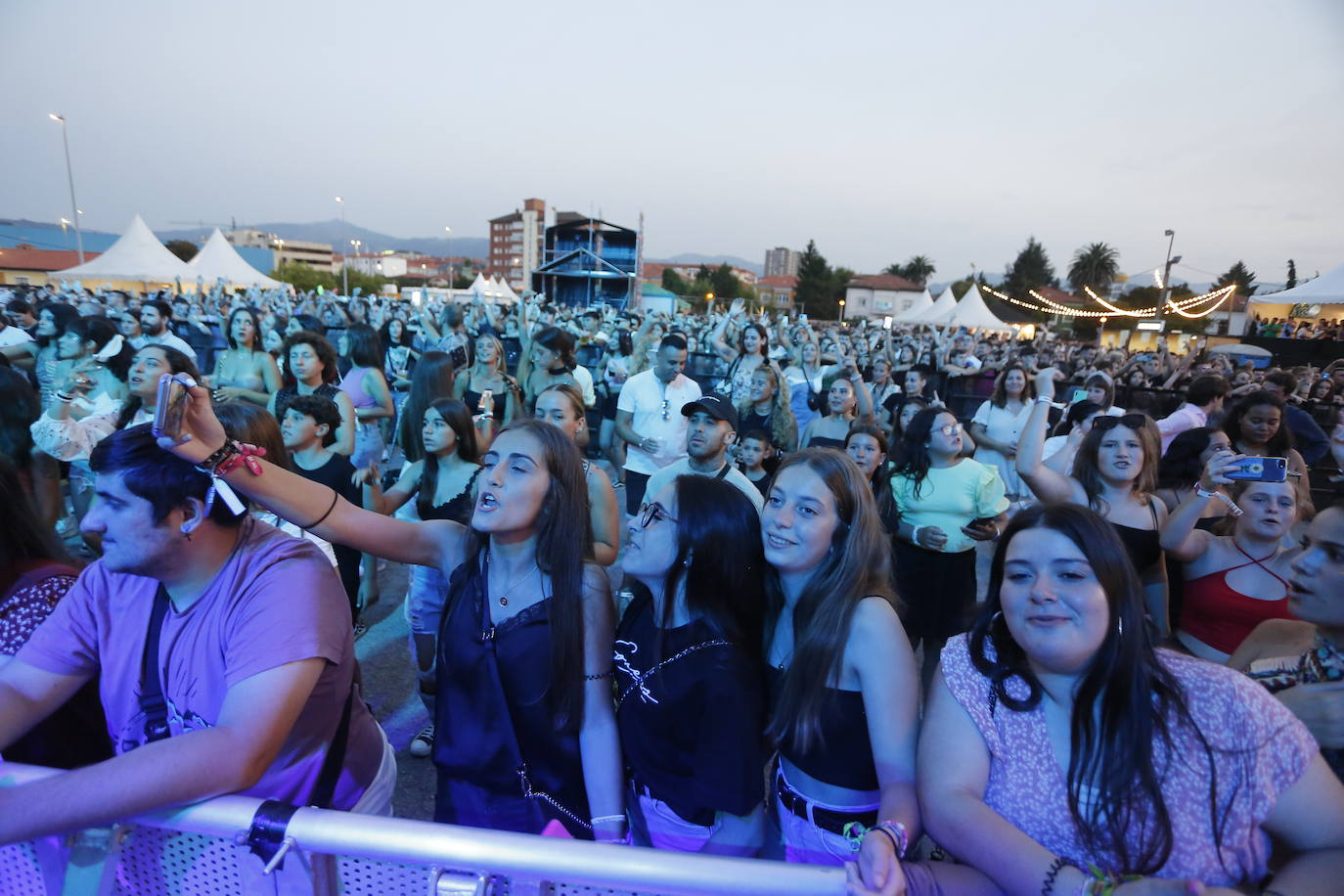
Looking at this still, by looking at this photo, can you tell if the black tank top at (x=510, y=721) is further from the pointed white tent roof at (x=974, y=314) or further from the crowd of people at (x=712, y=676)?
the pointed white tent roof at (x=974, y=314)

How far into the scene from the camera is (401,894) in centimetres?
117

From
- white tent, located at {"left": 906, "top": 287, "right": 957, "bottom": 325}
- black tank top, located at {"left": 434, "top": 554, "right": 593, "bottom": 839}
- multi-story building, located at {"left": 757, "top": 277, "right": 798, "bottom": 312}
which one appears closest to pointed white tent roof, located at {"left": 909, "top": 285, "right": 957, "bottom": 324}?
white tent, located at {"left": 906, "top": 287, "right": 957, "bottom": 325}

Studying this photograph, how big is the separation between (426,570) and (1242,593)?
342 centimetres

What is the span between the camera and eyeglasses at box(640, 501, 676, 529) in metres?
1.95

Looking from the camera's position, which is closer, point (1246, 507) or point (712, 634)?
point (712, 634)

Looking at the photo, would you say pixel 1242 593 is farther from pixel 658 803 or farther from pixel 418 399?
pixel 418 399

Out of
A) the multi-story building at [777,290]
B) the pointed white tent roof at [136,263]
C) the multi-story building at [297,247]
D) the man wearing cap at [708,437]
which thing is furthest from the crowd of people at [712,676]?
the multi-story building at [297,247]

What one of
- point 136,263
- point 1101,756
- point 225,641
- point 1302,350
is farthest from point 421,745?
point 1302,350

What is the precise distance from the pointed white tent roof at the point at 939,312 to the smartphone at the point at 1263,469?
105 ft

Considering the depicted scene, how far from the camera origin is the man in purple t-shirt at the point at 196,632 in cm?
139

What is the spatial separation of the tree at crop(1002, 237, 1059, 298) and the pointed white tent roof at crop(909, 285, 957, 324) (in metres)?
43.0

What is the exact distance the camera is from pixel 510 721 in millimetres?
1798

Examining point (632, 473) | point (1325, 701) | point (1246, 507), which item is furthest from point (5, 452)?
point (1246, 507)

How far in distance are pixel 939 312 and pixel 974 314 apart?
2238mm
